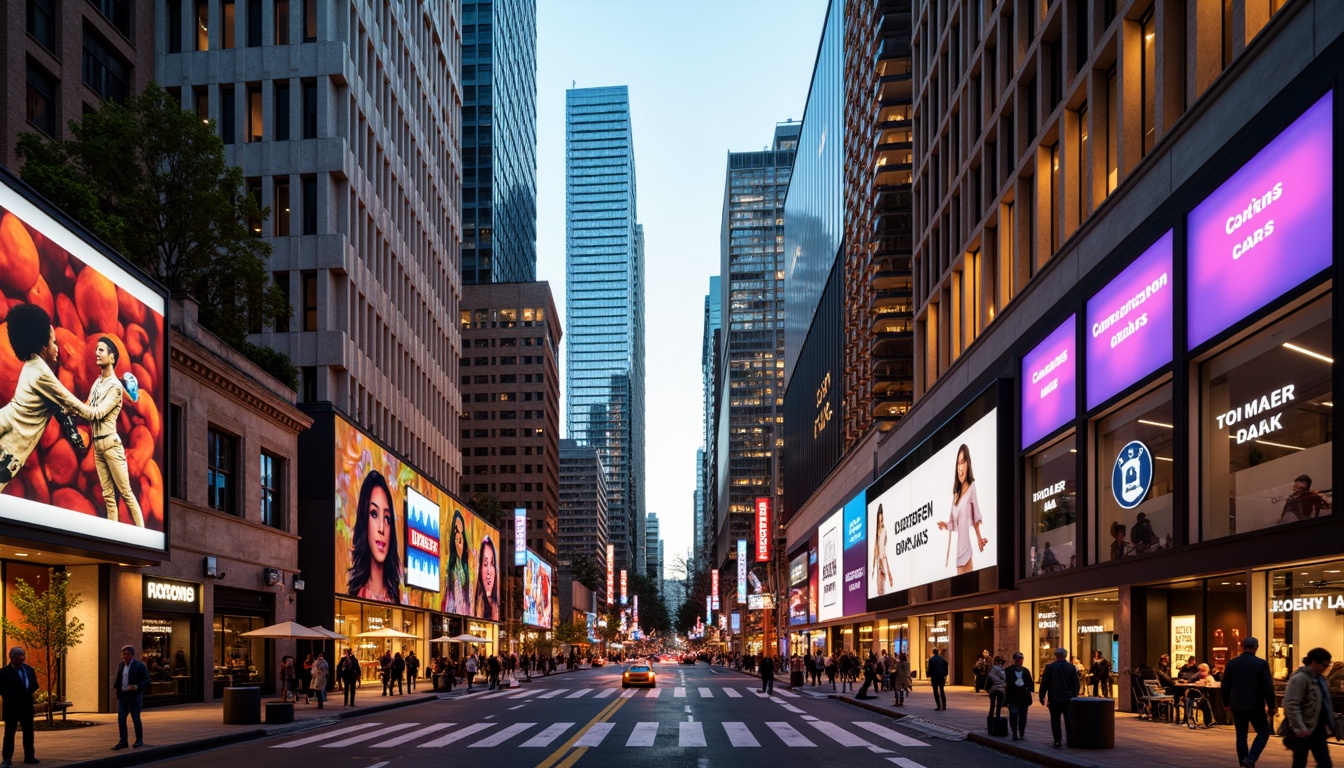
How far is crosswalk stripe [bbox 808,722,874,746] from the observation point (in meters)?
21.9

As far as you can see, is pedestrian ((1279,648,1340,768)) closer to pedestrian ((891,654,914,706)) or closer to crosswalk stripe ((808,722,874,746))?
crosswalk stripe ((808,722,874,746))

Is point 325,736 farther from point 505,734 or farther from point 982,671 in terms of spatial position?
point 982,671

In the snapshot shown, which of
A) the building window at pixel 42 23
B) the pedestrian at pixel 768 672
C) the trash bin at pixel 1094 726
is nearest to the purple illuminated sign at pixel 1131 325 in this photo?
the trash bin at pixel 1094 726

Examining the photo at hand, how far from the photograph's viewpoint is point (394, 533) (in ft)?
187

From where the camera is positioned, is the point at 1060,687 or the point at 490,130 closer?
the point at 1060,687

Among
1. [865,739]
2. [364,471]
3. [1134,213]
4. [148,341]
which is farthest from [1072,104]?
[364,471]

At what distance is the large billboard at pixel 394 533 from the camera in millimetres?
49469

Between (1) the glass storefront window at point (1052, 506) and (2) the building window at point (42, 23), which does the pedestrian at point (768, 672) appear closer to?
(1) the glass storefront window at point (1052, 506)

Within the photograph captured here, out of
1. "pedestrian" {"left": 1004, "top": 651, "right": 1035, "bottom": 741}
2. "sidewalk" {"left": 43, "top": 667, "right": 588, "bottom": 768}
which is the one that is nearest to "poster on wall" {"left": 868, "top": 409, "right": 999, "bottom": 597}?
"pedestrian" {"left": 1004, "top": 651, "right": 1035, "bottom": 741}

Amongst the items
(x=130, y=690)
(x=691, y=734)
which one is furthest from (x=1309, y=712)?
(x=130, y=690)

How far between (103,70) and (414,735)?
39483mm

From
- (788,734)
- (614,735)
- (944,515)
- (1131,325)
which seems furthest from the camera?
(944,515)

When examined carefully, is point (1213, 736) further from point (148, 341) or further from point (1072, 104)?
point (148, 341)

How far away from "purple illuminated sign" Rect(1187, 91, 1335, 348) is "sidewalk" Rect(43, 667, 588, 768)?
20.7 metres
